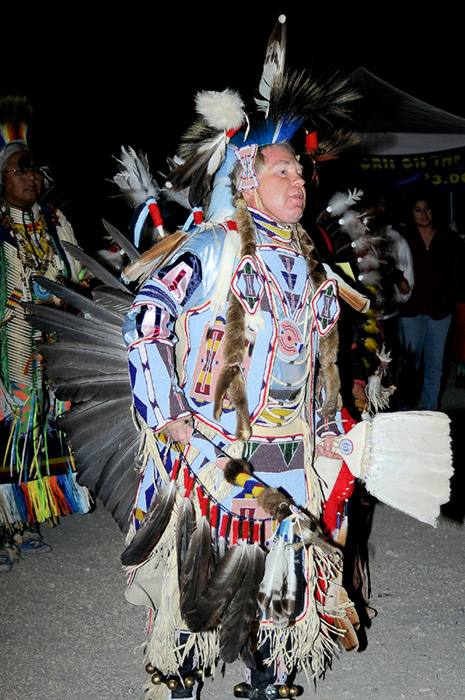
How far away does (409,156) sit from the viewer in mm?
8188

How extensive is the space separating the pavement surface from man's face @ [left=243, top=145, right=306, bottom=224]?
1691 millimetres

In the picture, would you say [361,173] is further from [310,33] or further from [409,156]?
[310,33]

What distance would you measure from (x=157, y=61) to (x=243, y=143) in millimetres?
14557

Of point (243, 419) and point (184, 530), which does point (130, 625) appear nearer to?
point (184, 530)

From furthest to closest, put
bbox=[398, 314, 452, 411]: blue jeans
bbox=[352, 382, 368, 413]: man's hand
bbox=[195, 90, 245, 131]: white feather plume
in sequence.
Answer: bbox=[398, 314, 452, 411]: blue jeans, bbox=[352, 382, 368, 413]: man's hand, bbox=[195, 90, 245, 131]: white feather plume

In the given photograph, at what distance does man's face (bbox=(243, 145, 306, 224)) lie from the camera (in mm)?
2191

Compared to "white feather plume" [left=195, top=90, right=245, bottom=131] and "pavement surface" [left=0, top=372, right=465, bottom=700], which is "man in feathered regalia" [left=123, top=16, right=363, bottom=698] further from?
"pavement surface" [left=0, top=372, right=465, bottom=700]

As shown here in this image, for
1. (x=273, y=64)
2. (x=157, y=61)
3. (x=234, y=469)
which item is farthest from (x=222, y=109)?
(x=157, y=61)

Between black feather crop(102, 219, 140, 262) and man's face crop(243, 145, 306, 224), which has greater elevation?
man's face crop(243, 145, 306, 224)

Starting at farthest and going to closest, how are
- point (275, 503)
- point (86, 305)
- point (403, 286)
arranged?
point (403, 286) < point (86, 305) < point (275, 503)

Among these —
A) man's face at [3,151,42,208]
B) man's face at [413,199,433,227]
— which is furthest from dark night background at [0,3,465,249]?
man's face at [3,151,42,208]

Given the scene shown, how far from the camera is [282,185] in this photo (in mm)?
2197

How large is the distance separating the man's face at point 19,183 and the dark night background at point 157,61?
782 cm

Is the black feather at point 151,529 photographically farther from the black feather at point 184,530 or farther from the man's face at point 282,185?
the man's face at point 282,185
